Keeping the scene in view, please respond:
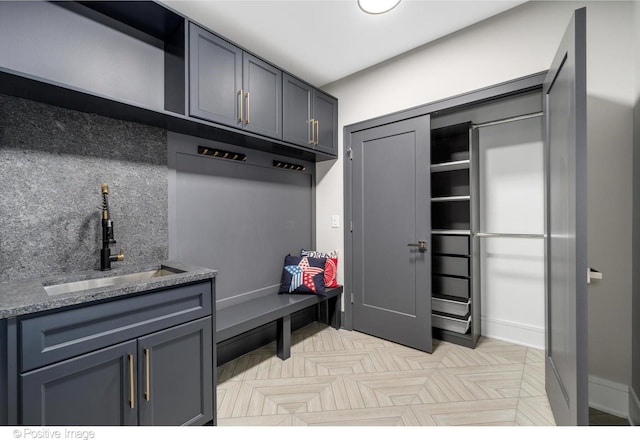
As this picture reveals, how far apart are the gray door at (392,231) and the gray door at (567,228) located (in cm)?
88

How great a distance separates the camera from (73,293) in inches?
46.9

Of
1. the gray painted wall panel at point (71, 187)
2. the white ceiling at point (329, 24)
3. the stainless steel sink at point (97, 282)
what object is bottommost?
the stainless steel sink at point (97, 282)

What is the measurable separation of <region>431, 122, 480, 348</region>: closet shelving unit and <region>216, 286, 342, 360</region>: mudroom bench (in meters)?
1.08

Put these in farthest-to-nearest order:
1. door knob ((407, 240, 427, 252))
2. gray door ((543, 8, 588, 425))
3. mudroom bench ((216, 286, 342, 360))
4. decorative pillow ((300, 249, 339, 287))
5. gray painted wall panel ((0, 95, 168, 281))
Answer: decorative pillow ((300, 249, 339, 287)) → door knob ((407, 240, 427, 252)) → mudroom bench ((216, 286, 342, 360)) → gray painted wall panel ((0, 95, 168, 281)) → gray door ((543, 8, 588, 425))

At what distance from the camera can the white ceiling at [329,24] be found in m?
1.92

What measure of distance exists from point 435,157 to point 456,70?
910 millimetres

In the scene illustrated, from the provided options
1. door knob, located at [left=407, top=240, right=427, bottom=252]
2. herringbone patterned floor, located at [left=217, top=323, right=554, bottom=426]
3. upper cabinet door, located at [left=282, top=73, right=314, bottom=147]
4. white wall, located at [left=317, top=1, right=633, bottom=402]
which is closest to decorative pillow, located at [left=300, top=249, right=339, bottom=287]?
herringbone patterned floor, located at [left=217, top=323, right=554, bottom=426]

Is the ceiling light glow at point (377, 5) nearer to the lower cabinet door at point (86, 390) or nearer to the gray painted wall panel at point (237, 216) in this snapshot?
the gray painted wall panel at point (237, 216)

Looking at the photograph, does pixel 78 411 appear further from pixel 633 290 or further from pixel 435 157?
pixel 435 157

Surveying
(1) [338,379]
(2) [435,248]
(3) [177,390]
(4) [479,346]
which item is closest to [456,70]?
(2) [435,248]

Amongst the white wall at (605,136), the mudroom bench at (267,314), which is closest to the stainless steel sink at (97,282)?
the mudroom bench at (267,314)

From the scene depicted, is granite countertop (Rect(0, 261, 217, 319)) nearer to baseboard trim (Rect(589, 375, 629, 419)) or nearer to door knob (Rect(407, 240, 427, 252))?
door knob (Rect(407, 240, 427, 252))

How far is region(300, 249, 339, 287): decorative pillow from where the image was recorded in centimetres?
290

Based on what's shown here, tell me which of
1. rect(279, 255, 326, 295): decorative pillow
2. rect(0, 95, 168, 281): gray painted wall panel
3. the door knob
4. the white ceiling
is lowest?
rect(279, 255, 326, 295): decorative pillow
